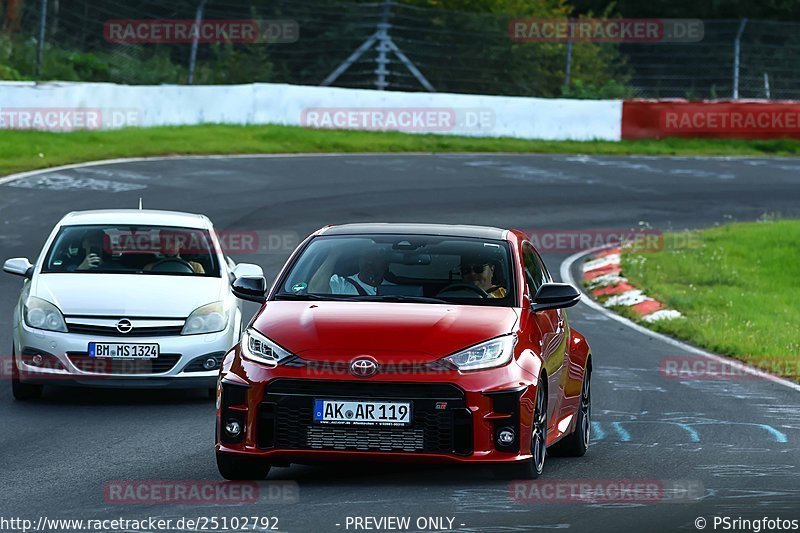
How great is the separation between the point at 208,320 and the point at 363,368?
430 centimetres

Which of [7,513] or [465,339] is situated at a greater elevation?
[465,339]

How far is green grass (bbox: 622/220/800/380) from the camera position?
1611 cm

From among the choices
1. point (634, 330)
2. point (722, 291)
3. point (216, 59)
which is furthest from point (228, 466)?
point (216, 59)

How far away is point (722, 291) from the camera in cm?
1988

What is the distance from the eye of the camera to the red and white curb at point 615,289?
1842 centimetres

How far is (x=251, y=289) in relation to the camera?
369 inches

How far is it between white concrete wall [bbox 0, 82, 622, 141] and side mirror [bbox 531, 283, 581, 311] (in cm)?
2506

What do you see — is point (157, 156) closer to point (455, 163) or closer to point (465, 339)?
point (455, 163)

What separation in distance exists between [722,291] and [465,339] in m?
12.1
